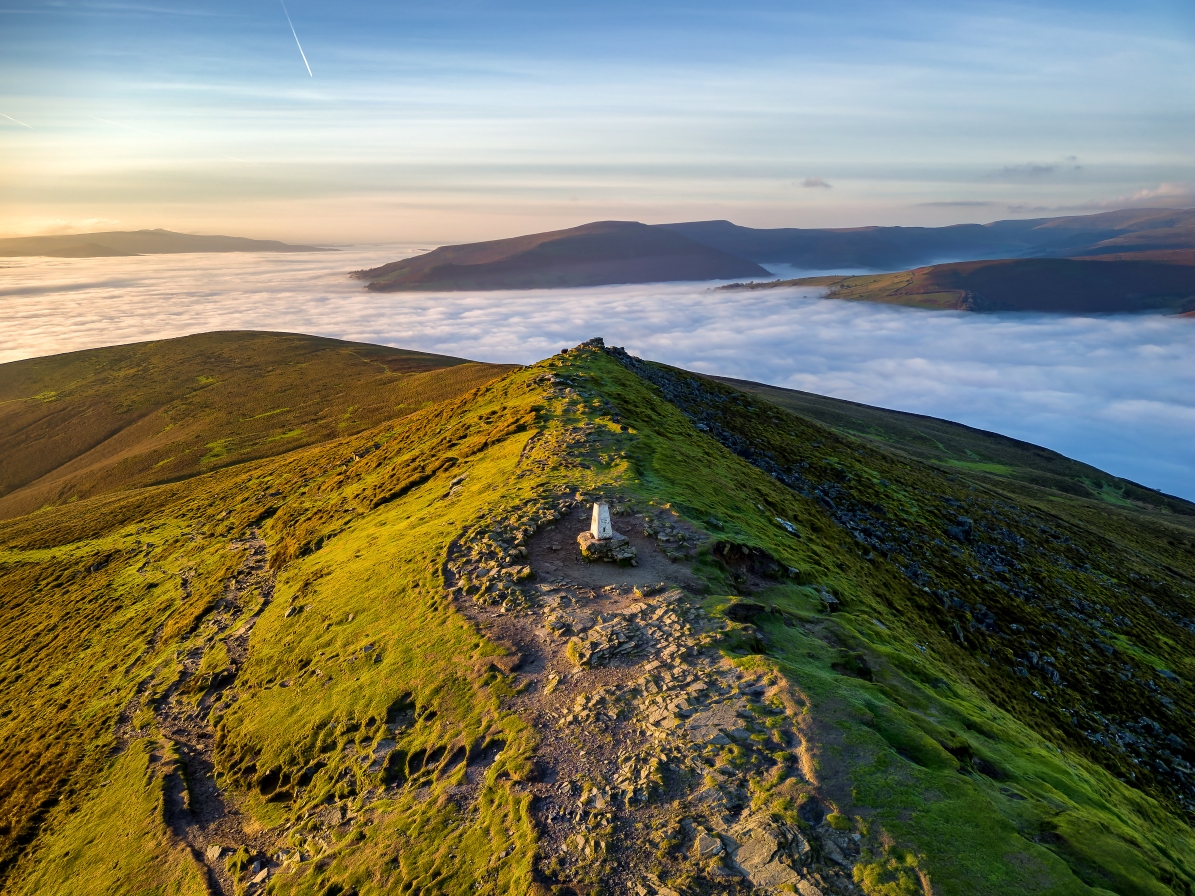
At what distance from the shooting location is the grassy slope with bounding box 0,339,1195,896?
15.2m

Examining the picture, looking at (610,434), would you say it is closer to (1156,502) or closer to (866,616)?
(866,616)

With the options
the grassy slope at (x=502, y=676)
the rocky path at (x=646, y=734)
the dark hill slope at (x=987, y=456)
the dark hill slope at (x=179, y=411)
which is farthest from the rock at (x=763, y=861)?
the dark hill slope at (x=179, y=411)

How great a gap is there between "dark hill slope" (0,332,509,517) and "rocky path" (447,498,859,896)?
109 metres

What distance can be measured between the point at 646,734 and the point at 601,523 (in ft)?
32.8

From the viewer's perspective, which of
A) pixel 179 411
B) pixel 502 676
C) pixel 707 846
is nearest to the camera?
pixel 707 846

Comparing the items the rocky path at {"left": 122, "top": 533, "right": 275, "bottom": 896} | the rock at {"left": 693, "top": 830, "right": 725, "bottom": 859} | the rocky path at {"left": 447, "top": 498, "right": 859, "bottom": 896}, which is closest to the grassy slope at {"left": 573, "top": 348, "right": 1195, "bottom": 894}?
the rocky path at {"left": 447, "top": 498, "right": 859, "bottom": 896}

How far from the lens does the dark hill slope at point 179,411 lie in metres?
125

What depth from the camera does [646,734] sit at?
1664 centimetres

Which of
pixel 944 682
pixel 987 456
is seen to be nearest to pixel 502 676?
pixel 944 682

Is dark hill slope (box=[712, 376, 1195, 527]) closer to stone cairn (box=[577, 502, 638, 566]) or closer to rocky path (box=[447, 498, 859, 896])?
stone cairn (box=[577, 502, 638, 566])

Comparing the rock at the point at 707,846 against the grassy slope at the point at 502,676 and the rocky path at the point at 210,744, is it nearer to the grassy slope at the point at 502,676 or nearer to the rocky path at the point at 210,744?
the grassy slope at the point at 502,676

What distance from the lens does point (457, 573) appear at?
25984mm

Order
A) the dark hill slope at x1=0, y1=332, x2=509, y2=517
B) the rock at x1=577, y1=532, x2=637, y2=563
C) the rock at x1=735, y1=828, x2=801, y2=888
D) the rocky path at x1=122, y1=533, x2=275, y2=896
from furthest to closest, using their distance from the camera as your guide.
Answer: the dark hill slope at x1=0, y1=332, x2=509, y2=517 → the rock at x1=577, y1=532, x2=637, y2=563 → the rocky path at x1=122, y1=533, x2=275, y2=896 → the rock at x1=735, y1=828, x2=801, y2=888

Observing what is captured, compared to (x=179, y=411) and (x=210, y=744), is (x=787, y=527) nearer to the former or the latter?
(x=210, y=744)
